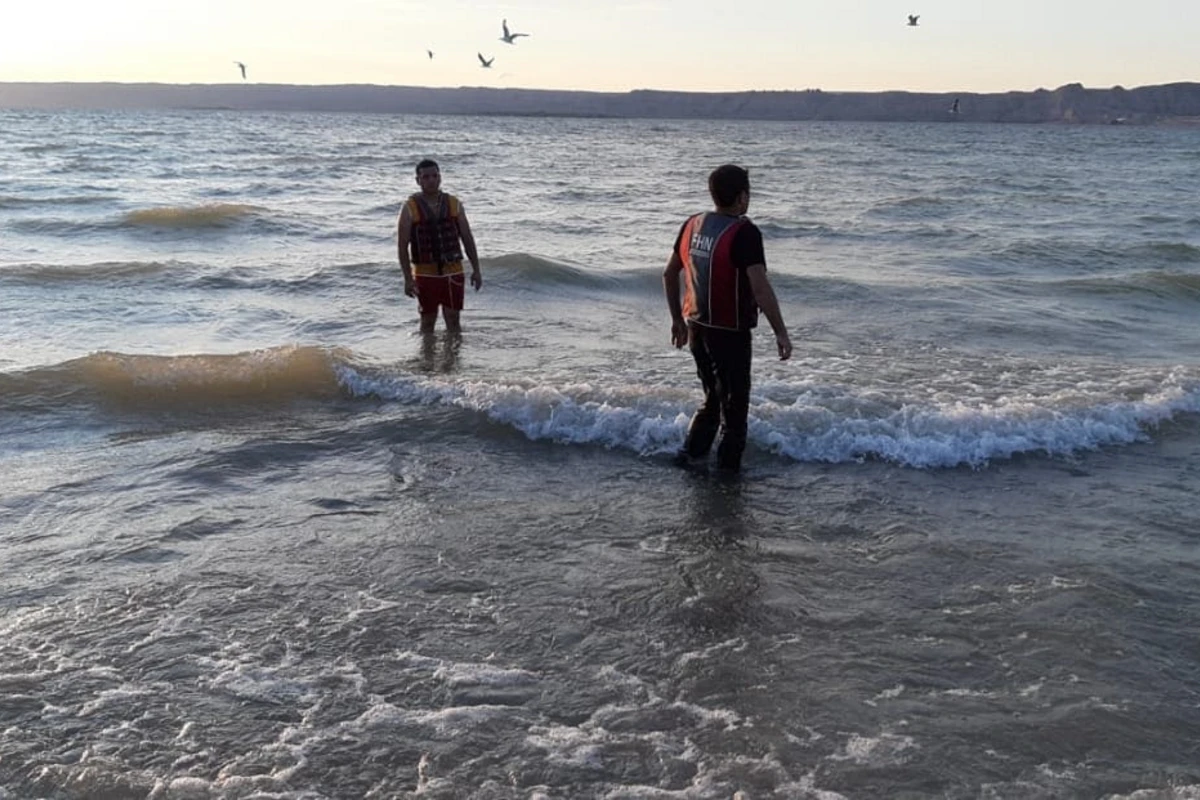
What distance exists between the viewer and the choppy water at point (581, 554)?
12.5ft

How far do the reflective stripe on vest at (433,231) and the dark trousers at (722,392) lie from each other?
3946 mm

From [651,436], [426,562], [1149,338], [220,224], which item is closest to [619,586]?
[426,562]

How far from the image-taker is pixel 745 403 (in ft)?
21.7

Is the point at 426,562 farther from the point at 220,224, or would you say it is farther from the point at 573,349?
the point at 220,224

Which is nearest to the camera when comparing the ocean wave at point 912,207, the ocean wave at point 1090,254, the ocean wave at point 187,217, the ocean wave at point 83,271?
the ocean wave at point 83,271

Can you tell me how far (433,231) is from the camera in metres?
9.98

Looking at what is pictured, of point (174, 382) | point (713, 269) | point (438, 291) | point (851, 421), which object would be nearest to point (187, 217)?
point (438, 291)

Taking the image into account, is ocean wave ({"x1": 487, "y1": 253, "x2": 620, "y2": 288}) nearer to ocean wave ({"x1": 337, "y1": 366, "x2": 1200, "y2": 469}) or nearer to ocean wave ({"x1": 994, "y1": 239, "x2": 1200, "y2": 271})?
ocean wave ({"x1": 337, "y1": 366, "x2": 1200, "y2": 469})

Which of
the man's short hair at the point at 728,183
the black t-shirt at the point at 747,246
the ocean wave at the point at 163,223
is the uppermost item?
the man's short hair at the point at 728,183

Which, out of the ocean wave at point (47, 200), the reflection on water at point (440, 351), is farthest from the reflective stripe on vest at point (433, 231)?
the ocean wave at point (47, 200)

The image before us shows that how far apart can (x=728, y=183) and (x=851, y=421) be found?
84.5 inches

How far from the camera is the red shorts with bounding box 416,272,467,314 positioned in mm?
10320

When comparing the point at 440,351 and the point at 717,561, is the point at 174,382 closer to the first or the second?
the point at 440,351

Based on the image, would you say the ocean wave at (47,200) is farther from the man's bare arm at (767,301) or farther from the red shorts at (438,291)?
the man's bare arm at (767,301)
